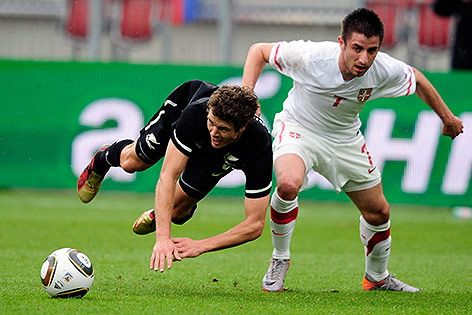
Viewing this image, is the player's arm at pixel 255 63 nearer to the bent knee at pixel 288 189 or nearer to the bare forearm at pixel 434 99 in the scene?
the bent knee at pixel 288 189

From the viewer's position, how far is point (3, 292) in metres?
5.09

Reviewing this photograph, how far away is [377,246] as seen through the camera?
6.08 metres

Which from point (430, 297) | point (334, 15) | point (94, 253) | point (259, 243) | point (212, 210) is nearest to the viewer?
point (430, 297)

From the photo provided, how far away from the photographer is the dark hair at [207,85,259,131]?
4.96m

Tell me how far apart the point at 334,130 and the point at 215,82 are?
5470mm

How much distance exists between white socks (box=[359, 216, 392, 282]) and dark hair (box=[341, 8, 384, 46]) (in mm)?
1544

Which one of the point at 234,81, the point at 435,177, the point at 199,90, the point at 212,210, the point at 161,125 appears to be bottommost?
the point at 212,210

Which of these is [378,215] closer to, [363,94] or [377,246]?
[377,246]

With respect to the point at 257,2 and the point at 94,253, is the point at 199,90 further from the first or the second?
the point at 257,2

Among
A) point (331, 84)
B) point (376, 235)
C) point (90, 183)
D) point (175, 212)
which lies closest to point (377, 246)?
point (376, 235)

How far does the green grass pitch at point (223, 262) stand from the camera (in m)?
5.00

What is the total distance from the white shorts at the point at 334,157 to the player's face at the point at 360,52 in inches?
26.0

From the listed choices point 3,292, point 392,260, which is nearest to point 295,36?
point 392,260

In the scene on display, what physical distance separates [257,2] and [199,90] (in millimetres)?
7401
